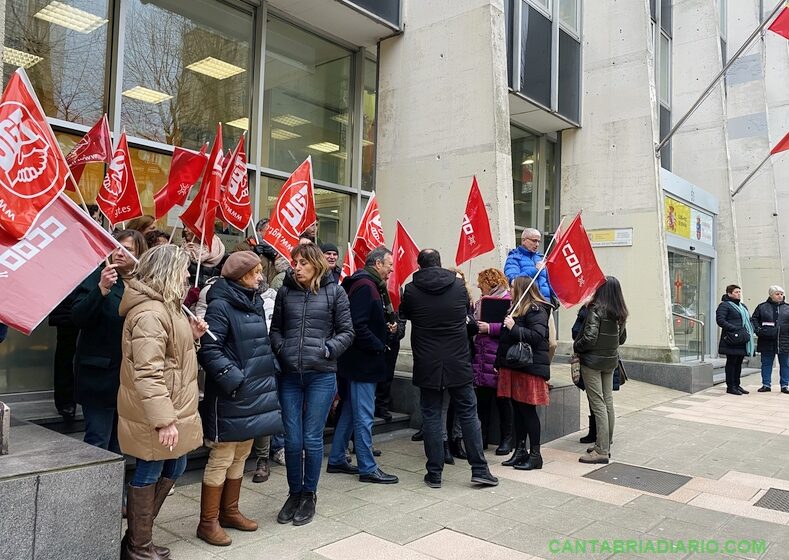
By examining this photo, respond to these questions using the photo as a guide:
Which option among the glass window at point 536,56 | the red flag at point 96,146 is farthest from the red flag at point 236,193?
the glass window at point 536,56

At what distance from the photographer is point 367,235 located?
738 centimetres

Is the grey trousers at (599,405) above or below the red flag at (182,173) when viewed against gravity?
below

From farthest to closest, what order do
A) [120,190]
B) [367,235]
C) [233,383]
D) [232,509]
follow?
[367,235]
[120,190]
[232,509]
[233,383]

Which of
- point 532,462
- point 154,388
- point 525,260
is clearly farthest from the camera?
point 525,260

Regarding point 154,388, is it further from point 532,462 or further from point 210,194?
point 532,462

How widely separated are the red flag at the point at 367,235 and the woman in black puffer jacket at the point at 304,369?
2748mm

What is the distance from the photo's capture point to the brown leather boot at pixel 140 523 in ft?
11.6

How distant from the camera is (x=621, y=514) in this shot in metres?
4.84

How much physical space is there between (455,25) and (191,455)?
6.88 meters

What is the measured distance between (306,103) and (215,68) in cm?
162

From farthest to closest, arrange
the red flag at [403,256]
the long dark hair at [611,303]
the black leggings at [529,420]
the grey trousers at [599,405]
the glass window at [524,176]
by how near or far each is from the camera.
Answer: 1. the glass window at [524,176]
2. the red flag at [403,256]
3. the grey trousers at [599,405]
4. the long dark hair at [611,303]
5. the black leggings at [529,420]

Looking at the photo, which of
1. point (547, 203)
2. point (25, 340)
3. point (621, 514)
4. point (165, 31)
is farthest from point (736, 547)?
point (547, 203)

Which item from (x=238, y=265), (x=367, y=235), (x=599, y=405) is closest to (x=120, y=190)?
(x=367, y=235)

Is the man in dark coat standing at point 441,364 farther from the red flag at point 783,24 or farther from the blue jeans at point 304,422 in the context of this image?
the red flag at point 783,24
